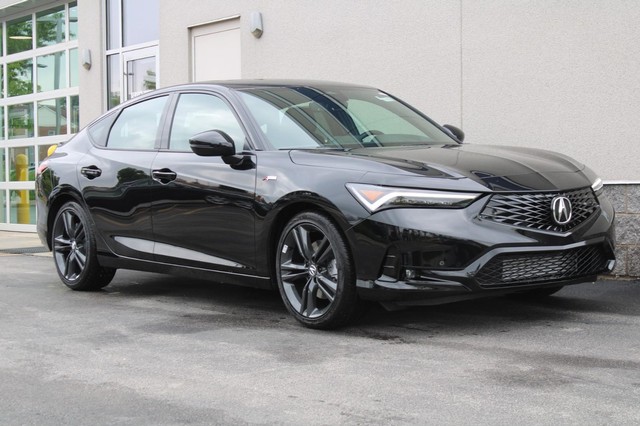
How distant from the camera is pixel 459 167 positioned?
533cm

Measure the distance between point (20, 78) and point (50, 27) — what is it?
1278mm

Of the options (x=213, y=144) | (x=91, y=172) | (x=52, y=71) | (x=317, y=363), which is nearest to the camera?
Result: (x=317, y=363)

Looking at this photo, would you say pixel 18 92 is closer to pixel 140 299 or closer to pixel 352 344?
pixel 140 299

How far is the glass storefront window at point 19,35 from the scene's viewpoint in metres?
17.0

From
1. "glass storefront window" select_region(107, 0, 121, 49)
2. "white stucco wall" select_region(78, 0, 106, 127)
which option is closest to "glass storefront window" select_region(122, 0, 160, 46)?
"glass storefront window" select_region(107, 0, 121, 49)

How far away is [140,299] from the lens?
720cm

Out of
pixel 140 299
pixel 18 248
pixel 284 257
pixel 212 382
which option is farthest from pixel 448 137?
pixel 18 248

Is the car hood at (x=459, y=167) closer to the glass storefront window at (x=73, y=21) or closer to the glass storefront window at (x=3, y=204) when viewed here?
the glass storefront window at (x=73, y=21)

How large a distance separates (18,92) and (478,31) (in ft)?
34.4

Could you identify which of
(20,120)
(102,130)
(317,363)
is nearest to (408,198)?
(317,363)

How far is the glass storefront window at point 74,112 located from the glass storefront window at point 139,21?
173 cm

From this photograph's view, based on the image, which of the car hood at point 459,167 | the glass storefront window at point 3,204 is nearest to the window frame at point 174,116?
the car hood at point 459,167

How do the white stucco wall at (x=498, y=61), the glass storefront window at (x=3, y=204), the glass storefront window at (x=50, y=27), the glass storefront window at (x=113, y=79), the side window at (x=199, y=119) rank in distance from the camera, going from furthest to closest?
the glass storefront window at (x=3, y=204), the glass storefront window at (x=50, y=27), the glass storefront window at (x=113, y=79), the white stucco wall at (x=498, y=61), the side window at (x=199, y=119)

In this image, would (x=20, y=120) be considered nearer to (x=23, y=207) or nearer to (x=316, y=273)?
(x=23, y=207)
